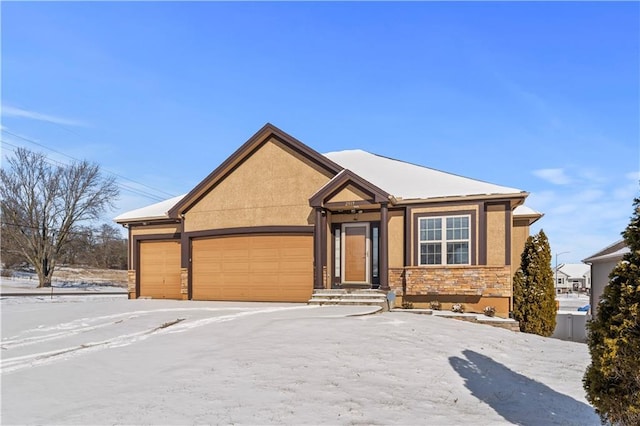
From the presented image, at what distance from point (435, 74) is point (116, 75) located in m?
11.3

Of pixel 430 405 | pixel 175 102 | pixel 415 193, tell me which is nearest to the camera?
pixel 430 405

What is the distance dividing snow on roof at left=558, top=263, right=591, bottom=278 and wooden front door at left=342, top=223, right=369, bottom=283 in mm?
80636

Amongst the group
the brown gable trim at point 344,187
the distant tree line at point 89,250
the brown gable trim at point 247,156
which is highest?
the brown gable trim at point 247,156

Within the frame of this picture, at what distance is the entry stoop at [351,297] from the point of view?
13.1m

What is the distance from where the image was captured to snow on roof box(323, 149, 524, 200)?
1422 centimetres

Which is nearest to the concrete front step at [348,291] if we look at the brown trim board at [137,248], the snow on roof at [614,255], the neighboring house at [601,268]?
the brown trim board at [137,248]

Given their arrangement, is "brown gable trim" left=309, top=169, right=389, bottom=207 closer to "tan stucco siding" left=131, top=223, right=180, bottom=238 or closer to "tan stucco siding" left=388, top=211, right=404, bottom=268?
"tan stucco siding" left=388, top=211, right=404, bottom=268

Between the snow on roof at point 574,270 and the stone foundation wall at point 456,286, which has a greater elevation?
the stone foundation wall at point 456,286

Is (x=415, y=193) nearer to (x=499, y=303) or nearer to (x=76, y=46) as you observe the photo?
(x=499, y=303)

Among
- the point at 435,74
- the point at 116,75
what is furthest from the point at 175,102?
the point at 435,74

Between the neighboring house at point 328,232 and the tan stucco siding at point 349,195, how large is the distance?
33mm

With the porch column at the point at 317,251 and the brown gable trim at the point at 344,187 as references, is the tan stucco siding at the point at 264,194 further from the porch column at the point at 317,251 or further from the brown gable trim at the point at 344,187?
the brown gable trim at the point at 344,187

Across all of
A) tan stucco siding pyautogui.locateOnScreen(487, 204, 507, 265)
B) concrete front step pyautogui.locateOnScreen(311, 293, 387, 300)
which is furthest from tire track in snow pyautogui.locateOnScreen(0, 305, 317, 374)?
tan stucco siding pyautogui.locateOnScreen(487, 204, 507, 265)

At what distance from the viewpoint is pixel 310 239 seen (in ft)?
50.0
